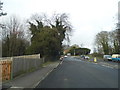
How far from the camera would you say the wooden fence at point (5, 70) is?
15060 millimetres

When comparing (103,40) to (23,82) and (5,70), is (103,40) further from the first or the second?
(23,82)

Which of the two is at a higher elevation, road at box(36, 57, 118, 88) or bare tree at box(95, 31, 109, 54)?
bare tree at box(95, 31, 109, 54)

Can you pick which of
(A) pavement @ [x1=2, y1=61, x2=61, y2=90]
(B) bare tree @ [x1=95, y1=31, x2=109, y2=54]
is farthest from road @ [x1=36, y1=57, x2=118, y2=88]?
(B) bare tree @ [x1=95, y1=31, x2=109, y2=54]

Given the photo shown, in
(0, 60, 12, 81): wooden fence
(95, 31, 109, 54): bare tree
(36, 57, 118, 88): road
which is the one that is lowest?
(36, 57, 118, 88): road

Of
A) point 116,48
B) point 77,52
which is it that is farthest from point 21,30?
point 77,52

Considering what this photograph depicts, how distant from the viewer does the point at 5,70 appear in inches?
603

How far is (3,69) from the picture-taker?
15234 millimetres

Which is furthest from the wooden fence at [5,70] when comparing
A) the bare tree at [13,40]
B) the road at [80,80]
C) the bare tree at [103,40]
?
the bare tree at [103,40]

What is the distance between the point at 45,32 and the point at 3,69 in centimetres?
3734

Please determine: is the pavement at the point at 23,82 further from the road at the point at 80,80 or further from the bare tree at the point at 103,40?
the bare tree at the point at 103,40

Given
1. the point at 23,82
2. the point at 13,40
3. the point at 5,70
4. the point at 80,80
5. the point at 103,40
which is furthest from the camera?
the point at 103,40

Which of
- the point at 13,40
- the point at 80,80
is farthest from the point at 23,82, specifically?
the point at 13,40

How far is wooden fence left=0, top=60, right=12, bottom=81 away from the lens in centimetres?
1506

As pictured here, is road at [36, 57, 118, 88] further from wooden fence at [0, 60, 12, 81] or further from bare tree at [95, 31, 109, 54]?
bare tree at [95, 31, 109, 54]
